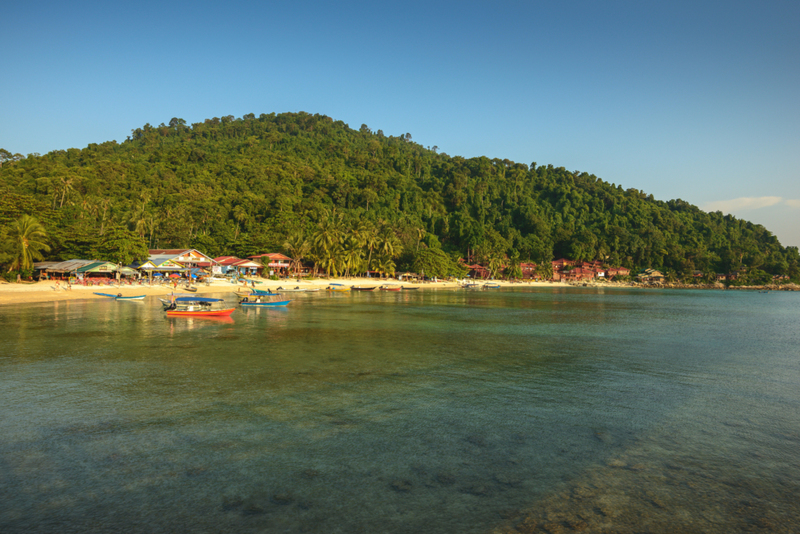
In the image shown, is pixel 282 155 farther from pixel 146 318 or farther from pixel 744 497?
pixel 744 497

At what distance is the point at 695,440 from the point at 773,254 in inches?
7668

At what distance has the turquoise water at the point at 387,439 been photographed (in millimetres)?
5926

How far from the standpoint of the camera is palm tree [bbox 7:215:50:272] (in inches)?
1714

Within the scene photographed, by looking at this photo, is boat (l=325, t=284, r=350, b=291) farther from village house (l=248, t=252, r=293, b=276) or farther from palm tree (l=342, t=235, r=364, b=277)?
palm tree (l=342, t=235, r=364, b=277)

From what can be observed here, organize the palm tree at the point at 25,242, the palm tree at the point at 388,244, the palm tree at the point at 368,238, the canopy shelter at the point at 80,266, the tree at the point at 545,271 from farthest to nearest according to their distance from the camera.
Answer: the tree at the point at 545,271, the palm tree at the point at 388,244, the palm tree at the point at 368,238, the canopy shelter at the point at 80,266, the palm tree at the point at 25,242

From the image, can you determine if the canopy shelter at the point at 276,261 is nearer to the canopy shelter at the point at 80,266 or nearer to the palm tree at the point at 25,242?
the canopy shelter at the point at 80,266

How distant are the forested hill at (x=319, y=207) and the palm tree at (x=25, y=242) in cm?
317

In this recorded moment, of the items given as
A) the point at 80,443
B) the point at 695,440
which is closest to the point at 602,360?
the point at 695,440

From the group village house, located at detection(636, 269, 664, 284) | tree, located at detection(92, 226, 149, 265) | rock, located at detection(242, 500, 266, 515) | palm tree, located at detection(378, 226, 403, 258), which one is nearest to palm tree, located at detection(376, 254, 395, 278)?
palm tree, located at detection(378, 226, 403, 258)

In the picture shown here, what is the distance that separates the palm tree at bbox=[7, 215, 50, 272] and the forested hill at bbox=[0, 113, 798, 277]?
3.17 metres

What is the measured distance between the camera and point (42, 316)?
89.2ft

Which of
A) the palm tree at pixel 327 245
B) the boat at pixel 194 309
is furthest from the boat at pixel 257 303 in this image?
the palm tree at pixel 327 245

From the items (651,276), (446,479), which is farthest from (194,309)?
(651,276)

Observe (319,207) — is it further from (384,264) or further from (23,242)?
(23,242)
